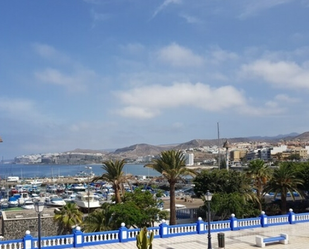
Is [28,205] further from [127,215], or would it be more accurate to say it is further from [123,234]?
[123,234]

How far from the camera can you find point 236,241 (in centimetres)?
2011

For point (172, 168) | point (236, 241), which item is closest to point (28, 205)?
point (172, 168)

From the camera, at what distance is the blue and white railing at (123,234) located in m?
17.5

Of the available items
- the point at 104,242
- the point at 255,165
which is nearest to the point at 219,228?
the point at 104,242

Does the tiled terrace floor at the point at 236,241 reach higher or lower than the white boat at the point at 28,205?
higher

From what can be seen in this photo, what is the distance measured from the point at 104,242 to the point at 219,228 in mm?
7503

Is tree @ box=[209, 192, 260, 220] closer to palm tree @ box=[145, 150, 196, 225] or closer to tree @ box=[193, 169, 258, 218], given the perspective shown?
tree @ box=[193, 169, 258, 218]

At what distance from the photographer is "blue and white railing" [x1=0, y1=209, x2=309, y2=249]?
1749cm

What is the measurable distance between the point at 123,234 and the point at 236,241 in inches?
244

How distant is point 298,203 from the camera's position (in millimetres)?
41844

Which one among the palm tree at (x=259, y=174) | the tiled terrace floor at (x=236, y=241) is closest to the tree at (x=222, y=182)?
the palm tree at (x=259, y=174)

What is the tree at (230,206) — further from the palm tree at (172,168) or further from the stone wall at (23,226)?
the stone wall at (23,226)

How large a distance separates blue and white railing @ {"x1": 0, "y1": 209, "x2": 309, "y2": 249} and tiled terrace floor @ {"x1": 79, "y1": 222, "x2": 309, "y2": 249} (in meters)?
0.42

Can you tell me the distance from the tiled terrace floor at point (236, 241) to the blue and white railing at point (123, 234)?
42 cm
